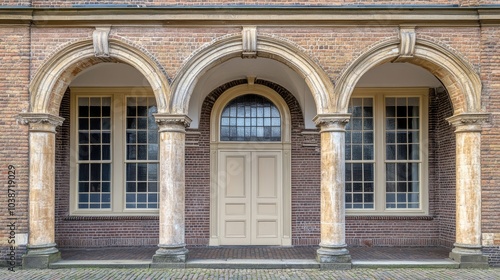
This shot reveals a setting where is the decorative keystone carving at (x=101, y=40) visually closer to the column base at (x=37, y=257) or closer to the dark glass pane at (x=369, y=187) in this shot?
the column base at (x=37, y=257)

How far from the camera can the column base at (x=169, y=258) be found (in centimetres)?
960

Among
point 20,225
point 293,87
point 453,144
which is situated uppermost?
point 293,87

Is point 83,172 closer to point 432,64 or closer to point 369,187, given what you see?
point 369,187

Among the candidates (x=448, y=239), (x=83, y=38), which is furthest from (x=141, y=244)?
(x=448, y=239)

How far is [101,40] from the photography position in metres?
9.82

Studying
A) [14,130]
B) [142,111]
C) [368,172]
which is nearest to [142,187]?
[142,111]

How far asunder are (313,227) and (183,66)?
522cm

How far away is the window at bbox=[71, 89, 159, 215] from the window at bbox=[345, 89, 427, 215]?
4.96 metres

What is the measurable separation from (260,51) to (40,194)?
512 centimetres

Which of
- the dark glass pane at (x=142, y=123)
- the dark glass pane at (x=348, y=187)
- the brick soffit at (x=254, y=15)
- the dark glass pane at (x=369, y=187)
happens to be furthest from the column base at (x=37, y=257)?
the dark glass pane at (x=369, y=187)

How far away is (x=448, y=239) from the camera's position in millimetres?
11812

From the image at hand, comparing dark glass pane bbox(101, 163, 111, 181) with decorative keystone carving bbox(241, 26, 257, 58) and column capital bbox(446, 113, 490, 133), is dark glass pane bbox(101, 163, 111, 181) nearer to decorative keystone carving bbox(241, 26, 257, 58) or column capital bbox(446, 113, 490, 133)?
decorative keystone carving bbox(241, 26, 257, 58)

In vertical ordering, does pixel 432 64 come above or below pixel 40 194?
above

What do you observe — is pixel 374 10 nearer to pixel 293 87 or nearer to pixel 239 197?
pixel 293 87
